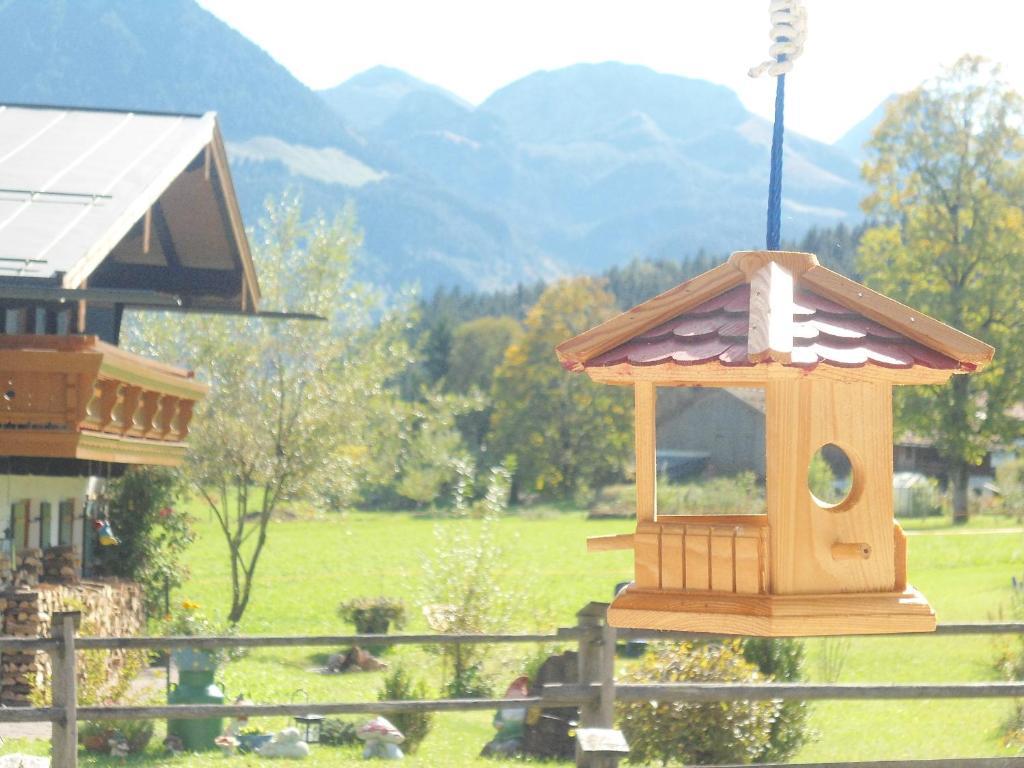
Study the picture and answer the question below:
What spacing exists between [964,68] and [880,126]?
2.31 meters

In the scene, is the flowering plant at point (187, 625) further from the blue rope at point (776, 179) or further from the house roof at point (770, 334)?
the blue rope at point (776, 179)

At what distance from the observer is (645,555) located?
10.5 ft

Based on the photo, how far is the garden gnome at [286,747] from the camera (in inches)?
401

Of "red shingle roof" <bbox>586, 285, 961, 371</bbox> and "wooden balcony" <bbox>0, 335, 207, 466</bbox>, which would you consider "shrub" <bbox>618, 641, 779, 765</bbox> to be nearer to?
"wooden balcony" <bbox>0, 335, 207, 466</bbox>

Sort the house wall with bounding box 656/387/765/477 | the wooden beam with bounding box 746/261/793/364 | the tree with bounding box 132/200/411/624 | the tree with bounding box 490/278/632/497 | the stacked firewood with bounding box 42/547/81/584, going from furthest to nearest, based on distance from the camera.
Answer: the tree with bounding box 490/278/632/497
the tree with bounding box 132/200/411/624
the house wall with bounding box 656/387/765/477
the stacked firewood with bounding box 42/547/81/584
the wooden beam with bounding box 746/261/793/364

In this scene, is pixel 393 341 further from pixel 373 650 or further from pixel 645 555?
pixel 645 555

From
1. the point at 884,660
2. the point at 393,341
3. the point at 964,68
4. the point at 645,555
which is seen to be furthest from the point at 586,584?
the point at 645,555

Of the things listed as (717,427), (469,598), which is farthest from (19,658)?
(717,427)

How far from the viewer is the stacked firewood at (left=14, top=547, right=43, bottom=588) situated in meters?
12.3

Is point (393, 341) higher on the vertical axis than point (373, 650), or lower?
higher

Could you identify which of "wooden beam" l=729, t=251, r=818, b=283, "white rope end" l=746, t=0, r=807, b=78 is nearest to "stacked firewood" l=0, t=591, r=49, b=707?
"wooden beam" l=729, t=251, r=818, b=283

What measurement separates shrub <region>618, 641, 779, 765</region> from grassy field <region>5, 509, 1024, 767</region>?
125cm

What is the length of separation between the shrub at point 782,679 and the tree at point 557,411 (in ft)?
113

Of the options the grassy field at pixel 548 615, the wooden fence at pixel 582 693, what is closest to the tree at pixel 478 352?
the grassy field at pixel 548 615
